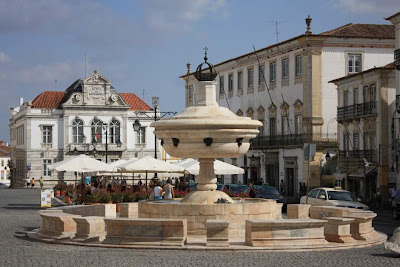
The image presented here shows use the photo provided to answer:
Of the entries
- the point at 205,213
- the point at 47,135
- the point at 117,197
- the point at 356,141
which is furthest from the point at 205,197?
the point at 47,135

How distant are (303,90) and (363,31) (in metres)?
5.41

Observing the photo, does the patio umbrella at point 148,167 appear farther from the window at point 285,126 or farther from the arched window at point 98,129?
the arched window at point 98,129

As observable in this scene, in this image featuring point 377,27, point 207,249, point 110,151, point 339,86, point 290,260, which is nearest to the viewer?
point 290,260

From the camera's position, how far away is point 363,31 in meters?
54.8

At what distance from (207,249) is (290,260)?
2018 millimetres

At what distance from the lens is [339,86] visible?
52.4 metres

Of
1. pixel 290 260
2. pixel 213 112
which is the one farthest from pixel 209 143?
pixel 290 260

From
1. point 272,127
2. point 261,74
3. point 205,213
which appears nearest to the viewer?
point 205,213

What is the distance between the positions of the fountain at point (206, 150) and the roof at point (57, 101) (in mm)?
66007

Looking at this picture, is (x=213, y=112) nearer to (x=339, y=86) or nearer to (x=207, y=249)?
(x=207, y=249)

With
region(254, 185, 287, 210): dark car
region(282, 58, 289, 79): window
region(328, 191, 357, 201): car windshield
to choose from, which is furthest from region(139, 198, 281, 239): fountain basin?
region(282, 58, 289, 79): window

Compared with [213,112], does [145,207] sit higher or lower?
lower

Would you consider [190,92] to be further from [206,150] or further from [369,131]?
[206,150]

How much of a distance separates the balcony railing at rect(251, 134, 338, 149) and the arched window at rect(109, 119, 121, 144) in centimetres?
2769
